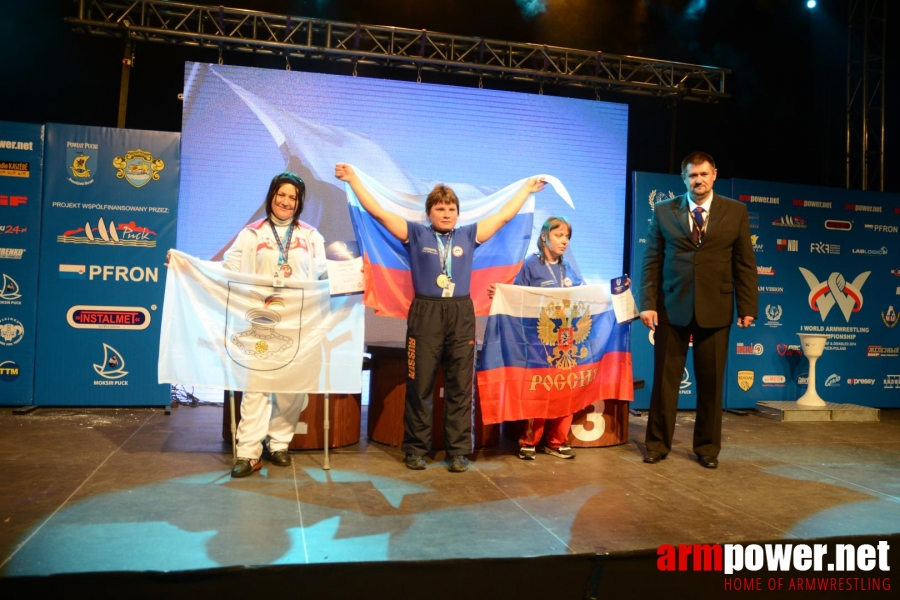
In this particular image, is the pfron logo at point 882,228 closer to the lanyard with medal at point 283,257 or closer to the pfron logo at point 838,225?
the pfron logo at point 838,225

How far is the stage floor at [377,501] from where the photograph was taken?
101 inches

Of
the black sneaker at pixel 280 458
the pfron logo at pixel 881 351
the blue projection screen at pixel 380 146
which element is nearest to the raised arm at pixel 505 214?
the blue projection screen at pixel 380 146

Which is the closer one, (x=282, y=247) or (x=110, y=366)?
(x=282, y=247)

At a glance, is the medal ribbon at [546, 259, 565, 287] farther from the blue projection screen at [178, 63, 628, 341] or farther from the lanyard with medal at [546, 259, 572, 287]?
the blue projection screen at [178, 63, 628, 341]

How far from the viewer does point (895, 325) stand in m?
7.16

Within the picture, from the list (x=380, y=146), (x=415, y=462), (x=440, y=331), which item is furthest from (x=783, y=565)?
(x=380, y=146)

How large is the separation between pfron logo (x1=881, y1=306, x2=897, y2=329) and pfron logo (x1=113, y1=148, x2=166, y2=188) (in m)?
7.12

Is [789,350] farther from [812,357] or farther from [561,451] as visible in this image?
[561,451]

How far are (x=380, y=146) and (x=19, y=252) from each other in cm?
300

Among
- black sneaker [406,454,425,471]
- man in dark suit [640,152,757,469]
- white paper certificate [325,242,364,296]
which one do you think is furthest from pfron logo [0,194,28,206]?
man in dark suit [640,152,757,469]

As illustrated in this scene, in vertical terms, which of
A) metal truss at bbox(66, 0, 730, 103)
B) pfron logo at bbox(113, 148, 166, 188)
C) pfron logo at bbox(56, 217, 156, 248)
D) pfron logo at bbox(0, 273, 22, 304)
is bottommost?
pfron logo at bbox(0, 273, 22, 304)

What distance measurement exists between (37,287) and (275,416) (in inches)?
109

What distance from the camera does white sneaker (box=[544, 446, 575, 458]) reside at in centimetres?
434

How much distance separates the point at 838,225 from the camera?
7.00 m
